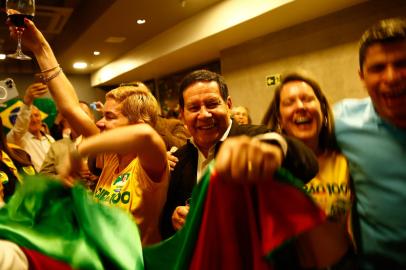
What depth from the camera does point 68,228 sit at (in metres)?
0.96

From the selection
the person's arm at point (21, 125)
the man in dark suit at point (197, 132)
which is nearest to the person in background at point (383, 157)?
the man in dark suit at point (197, 132)

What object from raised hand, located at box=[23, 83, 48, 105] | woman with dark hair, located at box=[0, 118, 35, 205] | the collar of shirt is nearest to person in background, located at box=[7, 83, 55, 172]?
raised hand, located at box=[23, 83, 48, 105]

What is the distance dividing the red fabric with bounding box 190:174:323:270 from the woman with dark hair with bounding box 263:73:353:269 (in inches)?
2.3

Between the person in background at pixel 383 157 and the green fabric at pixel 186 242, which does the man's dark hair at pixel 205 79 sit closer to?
the person in background at pixel 383 157

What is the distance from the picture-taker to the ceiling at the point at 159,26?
472cm

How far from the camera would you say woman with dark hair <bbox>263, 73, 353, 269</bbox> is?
802 millimetres

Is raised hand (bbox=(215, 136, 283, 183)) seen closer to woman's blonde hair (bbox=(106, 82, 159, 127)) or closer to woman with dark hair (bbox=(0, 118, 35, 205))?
woman's blonde hair (bbox=(106, 82, 159, 127))

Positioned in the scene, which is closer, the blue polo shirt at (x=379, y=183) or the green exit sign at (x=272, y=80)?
the blue polo shirt at (x=379, y=183)

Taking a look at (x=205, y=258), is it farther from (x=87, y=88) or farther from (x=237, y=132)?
(x=87, y=88)

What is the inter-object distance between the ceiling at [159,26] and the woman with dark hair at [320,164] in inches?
117

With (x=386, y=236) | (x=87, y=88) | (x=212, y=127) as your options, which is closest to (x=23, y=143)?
(x=212, y=127)

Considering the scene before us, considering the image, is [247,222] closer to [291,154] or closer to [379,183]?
[291,154]

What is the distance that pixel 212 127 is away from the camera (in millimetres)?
1603

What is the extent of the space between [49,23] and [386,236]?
20.5 ft
